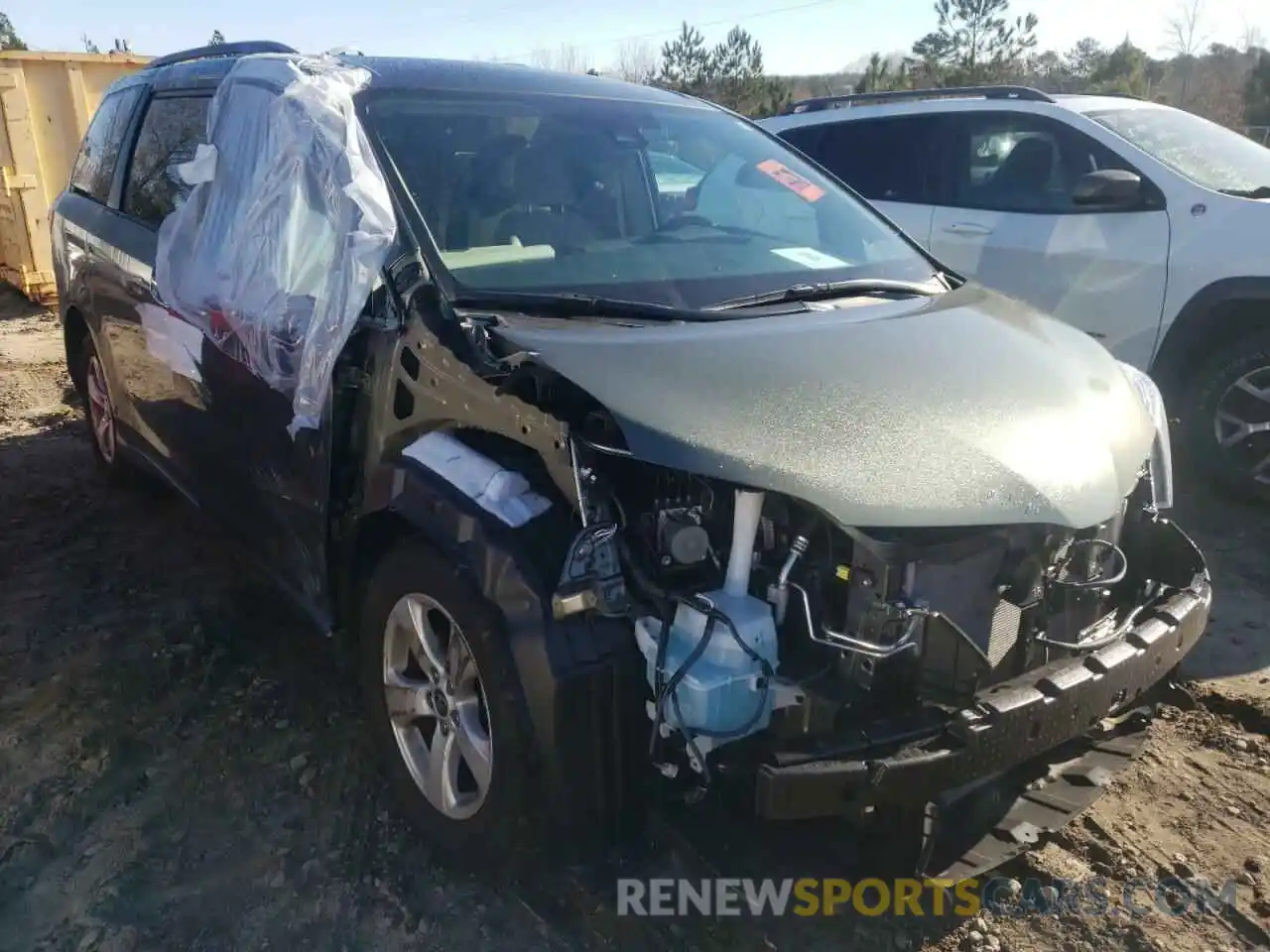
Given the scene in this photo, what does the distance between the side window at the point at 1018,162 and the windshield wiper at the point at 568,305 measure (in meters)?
3.66

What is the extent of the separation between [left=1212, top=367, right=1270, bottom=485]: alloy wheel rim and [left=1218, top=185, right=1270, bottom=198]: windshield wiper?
0.90 meters

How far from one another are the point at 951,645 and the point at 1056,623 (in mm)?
379

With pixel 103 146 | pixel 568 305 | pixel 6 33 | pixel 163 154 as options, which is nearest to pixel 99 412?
pixel 103 146

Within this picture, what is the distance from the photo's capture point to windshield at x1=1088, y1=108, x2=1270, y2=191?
17.3 ft

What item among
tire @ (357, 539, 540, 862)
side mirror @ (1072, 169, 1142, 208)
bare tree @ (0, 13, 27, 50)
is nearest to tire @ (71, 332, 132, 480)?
tire @ (357, 539, 540, 862)

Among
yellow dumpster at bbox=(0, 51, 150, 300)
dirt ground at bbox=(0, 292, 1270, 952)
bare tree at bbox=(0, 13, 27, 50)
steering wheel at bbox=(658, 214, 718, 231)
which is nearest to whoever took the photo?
dirt ground at bbox=(0, 292, 1270, 952)

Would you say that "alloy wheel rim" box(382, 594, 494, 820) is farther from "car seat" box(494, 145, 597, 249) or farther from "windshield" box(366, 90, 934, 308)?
"car seat" box(494, 145, 597, 249)

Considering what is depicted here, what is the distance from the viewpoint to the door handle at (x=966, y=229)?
580 centimetres

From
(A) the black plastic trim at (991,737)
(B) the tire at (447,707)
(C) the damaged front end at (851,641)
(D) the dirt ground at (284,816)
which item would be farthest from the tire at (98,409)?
(A) the black plastic trim at (991,737)

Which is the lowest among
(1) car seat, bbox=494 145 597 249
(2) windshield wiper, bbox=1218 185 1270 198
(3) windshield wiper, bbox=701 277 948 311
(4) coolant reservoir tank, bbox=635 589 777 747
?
(4) coolant reservoir tank, bbox=635 589 777 747

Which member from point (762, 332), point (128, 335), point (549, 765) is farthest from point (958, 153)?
point (549, 765)

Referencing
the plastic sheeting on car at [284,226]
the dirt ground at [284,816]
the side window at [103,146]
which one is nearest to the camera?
the dirt ground at [284,816]

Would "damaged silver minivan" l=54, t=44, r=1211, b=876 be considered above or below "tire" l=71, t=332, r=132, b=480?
above

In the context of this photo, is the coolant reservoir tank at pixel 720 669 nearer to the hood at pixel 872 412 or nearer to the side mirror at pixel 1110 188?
the hood at pixel 872 412
